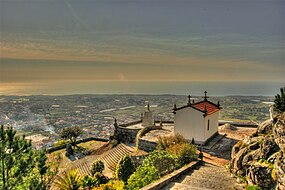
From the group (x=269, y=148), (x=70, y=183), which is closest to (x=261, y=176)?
(x=269, y=148)

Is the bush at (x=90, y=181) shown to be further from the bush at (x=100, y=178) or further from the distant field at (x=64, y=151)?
the distant field at (x=64, y=151)

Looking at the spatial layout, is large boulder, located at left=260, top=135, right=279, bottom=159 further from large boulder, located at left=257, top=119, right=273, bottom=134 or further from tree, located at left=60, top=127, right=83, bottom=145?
tree, located at left=60, top=127, right=83, bottom=145

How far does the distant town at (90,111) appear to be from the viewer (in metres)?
30.5

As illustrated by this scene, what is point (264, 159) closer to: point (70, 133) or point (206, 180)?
point (206, 180)

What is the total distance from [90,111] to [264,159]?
126 ft

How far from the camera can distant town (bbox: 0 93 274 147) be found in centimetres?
3053

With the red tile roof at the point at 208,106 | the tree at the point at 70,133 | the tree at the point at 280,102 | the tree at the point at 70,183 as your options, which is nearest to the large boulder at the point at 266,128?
the tree at the point at 280,102

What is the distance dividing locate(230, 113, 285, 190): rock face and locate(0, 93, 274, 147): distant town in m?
10.2

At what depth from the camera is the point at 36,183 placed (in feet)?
43.3

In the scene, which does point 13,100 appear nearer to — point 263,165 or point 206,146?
point 206,146

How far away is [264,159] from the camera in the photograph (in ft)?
36.9

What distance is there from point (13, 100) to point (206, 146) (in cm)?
3351

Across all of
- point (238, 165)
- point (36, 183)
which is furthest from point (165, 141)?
point (36, 183)

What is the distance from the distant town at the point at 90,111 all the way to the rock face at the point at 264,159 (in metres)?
10.2
